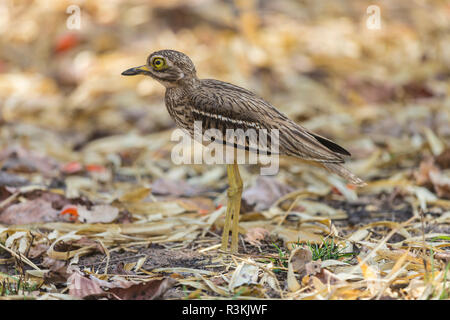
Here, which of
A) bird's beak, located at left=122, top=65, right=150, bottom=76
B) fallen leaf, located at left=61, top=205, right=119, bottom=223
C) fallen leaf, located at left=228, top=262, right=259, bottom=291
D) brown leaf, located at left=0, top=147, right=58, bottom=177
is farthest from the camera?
brown leaf, located at left=0, top=147, right=58, bottom=177

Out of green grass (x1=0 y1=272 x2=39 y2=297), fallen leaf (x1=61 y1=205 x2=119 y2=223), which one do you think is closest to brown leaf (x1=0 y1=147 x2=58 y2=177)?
fallen leaf (x1=61 y1=205 x2=119 y2=223)

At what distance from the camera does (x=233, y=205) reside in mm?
3398

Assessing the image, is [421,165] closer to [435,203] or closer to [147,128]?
[435,203]

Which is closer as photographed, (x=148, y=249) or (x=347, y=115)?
(x=148, y=249)

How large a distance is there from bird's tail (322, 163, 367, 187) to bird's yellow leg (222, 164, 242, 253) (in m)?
0.50

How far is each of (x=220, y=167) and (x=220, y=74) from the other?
2.08m

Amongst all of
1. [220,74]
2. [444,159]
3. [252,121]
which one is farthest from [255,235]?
[220,74]

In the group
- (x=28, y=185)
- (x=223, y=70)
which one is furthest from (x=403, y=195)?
(x=223, y=70)

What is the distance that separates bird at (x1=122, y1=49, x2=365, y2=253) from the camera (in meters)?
3.24

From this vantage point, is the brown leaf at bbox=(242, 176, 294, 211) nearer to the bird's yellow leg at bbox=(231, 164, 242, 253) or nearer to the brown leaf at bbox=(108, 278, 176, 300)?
the bird's yellow leg at bbox=(231, 164, 242, 253)

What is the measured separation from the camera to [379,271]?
9.18 ft

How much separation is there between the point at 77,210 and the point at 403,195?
2337 millimetres

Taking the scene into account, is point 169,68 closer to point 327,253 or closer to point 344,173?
point 344,173

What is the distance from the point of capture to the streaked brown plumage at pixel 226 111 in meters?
3.24
